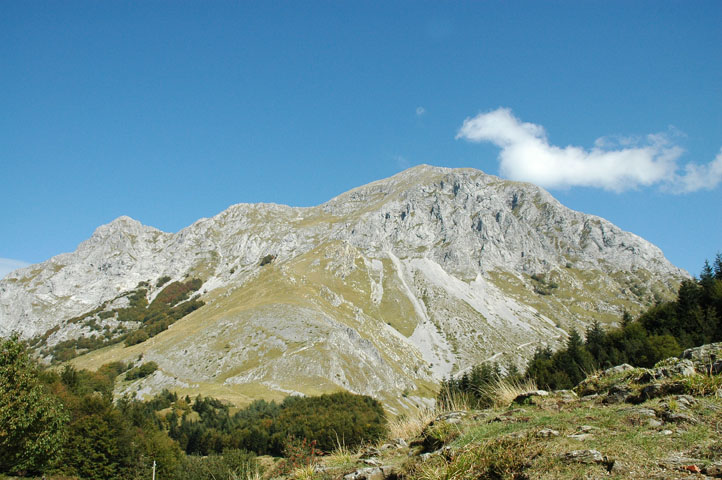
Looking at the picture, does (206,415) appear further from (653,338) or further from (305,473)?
(305,473)

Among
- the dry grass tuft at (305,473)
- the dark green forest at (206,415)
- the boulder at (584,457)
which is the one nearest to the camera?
the boulder at (584,457)

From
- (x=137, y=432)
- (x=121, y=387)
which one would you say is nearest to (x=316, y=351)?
(x=121, y=387)

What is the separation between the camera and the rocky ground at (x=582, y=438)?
617 cm

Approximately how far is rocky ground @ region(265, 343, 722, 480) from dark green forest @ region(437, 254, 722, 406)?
131 ft

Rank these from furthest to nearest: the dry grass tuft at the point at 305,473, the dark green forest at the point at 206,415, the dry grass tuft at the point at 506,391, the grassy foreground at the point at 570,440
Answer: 1. the dark green forest at the point at 206,415
2. the dry grass tuft at the point at 506,391
3. the dry grass tuft at the point at 305,473
4. the grassy foreground at the point at 570,440

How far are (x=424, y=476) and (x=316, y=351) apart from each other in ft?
405

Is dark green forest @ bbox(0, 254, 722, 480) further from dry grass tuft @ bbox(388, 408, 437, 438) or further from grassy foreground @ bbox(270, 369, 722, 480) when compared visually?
grassy foreground @ bbox(270, 369, 722, 480)

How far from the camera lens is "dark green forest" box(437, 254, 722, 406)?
56.6 metres

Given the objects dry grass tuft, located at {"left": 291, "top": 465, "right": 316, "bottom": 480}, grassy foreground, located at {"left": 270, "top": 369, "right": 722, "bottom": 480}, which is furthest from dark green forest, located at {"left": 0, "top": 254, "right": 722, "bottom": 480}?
grassy foreground, located at {"left": 270, "top": 369, "right": 722, "bottom": 480}

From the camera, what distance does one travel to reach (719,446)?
6.08 meters

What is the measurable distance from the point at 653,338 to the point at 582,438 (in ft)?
224

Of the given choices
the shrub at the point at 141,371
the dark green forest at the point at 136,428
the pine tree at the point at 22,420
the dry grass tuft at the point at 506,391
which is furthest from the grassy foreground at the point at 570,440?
the shrub at the point at 141,371

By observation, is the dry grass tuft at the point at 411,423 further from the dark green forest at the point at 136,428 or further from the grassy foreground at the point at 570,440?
the dark green forest at the point at 136,428

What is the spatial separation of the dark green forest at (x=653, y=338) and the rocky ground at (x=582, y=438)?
39.8 m
